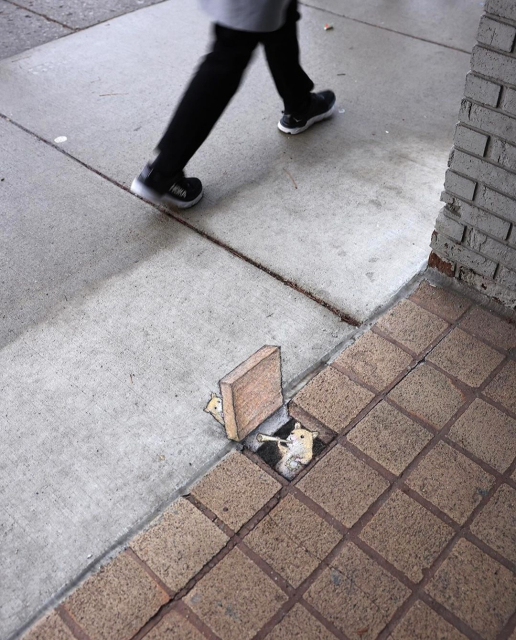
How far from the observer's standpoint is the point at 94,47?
391 cm

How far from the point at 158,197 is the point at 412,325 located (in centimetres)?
119

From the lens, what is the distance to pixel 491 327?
6.89 feet

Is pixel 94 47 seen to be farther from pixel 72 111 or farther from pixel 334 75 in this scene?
pixel 334 75

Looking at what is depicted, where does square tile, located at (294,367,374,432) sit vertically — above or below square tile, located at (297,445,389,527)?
above

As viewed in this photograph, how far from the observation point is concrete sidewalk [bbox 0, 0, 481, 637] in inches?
69.2

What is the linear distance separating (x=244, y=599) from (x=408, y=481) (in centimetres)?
54

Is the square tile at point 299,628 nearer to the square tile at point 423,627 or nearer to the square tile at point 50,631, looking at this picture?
the square tile at point 423,627

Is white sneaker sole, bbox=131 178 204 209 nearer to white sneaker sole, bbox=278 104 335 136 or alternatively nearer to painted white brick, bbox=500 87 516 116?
white sneaker sole, bbox=278 104 335 136

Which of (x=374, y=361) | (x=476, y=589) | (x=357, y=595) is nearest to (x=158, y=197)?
(x=374, y=361)

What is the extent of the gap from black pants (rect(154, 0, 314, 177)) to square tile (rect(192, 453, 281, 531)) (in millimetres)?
1328

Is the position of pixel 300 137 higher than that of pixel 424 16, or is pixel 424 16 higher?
pixel 424 16

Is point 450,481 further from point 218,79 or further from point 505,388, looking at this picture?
point 218,79

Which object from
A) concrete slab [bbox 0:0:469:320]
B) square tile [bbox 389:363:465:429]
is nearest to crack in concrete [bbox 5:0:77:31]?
concrete slab [bbox 0:0:469:320]

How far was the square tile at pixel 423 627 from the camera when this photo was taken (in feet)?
4.70
